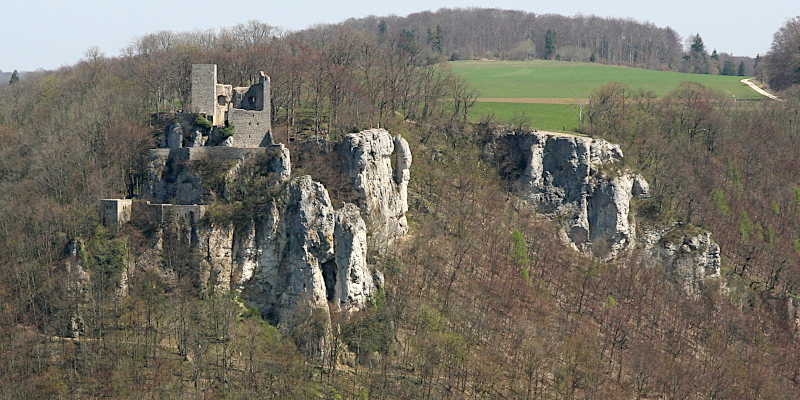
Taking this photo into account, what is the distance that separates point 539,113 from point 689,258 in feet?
70.1

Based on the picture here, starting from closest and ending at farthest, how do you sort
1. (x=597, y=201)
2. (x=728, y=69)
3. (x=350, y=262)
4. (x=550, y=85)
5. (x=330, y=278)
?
(x=350, y=262), (x=330, y=278), (x=597, y=201), (x=550, y=85), (x=728, y=69)

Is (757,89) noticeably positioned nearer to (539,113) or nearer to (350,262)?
(539,113)

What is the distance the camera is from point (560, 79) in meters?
123

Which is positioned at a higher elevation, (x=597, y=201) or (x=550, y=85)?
(x=550, y=85)

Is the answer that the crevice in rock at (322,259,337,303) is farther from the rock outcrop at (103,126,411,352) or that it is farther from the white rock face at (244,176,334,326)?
the white rock face at (244,176,334,326)

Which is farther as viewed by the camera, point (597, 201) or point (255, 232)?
point (597, 201)

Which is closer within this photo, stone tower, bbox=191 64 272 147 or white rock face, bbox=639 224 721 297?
stone tower, bbox=191 64 272 147

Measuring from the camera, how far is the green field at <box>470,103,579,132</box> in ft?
299

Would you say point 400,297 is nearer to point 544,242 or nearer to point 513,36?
point 544,242

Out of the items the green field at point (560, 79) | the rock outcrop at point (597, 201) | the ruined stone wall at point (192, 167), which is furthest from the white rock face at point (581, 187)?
the green field at point (560, 79)

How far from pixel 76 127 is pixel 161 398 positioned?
23521 mm

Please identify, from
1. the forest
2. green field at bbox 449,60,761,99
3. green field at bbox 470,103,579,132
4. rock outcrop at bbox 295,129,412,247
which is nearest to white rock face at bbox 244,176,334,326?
the forest

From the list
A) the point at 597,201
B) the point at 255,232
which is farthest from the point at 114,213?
the point at 597,201

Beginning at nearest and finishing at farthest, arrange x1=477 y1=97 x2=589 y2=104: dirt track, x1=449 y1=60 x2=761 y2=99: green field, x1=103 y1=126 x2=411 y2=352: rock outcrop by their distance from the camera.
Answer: x1=103 y1=126 x2=411 y2=352: rock outcrop
x1=477 y1=97 x2=589 y2=104: dirt track
x1=449 y1=60 x2=761 y2=99: green field
